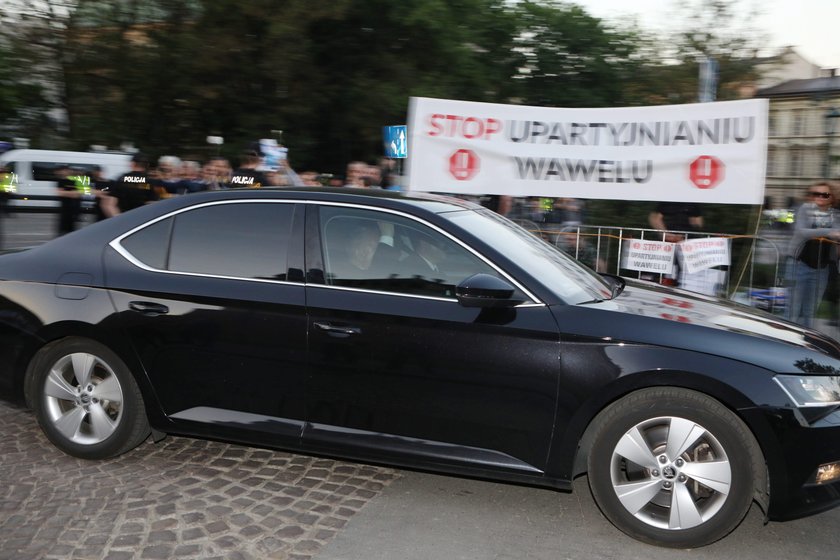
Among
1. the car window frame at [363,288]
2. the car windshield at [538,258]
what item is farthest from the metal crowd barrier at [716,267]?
the car window frame at [363,288]

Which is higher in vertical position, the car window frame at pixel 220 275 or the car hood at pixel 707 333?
the car window frame at pixel 220 275

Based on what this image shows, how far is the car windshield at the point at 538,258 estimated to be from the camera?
155 inches

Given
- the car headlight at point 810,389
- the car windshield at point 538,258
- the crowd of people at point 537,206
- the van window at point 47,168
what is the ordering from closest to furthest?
the car headlight at point 810,389, the car windshield at point 538,258, the crowd of people at point 537,206, the van window at point 47,168

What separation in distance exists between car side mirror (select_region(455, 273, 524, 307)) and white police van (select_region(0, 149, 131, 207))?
910 inches

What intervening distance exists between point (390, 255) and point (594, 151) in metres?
4.91

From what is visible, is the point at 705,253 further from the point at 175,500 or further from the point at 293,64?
the point at 293,64

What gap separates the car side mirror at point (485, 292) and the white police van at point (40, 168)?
75.8ft

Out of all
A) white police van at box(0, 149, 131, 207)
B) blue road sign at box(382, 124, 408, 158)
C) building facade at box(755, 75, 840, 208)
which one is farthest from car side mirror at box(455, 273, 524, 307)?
white police van at box(0, 149, 131, 207)

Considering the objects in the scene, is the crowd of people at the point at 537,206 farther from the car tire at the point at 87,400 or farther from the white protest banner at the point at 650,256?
the car tire at the point at 87,400

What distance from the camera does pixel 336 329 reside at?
3.91 m

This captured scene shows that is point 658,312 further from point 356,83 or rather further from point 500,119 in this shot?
point 356,83

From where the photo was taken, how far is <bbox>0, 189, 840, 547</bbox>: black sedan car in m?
3.49

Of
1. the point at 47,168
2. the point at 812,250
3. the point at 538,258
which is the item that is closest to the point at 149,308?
the point at 538,258

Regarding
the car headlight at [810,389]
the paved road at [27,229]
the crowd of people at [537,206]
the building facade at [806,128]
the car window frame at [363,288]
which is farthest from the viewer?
the paved road at [27,229]
